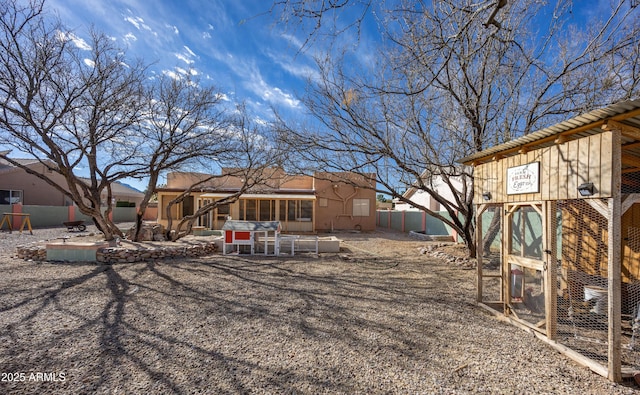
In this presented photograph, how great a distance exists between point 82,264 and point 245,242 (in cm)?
423

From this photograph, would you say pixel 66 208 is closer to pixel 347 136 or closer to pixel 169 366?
pixel 347 136

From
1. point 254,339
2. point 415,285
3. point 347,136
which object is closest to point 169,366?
point 254,339

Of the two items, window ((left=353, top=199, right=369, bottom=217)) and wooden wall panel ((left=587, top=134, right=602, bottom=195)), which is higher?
wooden wall panel ((left=587, top=134, right=602, bottom=195))

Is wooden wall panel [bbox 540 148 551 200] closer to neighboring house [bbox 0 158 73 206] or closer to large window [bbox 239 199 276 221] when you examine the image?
large window [bbox 239 199 276 221]

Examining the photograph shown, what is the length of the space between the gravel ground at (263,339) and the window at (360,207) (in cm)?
1140

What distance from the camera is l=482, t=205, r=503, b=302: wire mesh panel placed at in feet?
17.7

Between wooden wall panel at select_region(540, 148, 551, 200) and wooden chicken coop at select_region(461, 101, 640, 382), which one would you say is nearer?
wooden chicken coop at select_region(461, 101, 640, 382)

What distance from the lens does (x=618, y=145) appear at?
276 cm

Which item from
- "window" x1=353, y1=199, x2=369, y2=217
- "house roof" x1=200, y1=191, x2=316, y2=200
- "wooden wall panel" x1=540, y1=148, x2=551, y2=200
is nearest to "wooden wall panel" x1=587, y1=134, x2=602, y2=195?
"wooden wall panel" x1=540, y1=148, x2=551, y2=200

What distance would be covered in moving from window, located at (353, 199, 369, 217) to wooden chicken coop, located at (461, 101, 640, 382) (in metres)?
11.7

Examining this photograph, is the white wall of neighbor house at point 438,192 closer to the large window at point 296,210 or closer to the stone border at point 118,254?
the large window at point 296,210

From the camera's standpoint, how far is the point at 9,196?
1822 cm

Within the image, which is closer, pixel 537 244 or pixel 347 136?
pixel 537 244

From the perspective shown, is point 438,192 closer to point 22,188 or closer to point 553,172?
point 553,172
